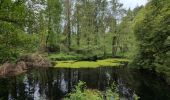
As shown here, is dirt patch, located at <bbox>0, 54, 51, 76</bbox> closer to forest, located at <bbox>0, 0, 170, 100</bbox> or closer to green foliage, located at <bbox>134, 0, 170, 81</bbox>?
forest, located at <bbox>0, 0, 170, 100</bbox>

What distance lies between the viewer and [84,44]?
70.6m

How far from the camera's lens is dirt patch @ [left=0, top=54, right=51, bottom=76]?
36.1m

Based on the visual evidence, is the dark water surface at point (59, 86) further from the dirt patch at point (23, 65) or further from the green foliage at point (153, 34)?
the green foliage at point (153, 34)

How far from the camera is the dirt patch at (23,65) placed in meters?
36.1

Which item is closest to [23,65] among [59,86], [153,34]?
[59,86]

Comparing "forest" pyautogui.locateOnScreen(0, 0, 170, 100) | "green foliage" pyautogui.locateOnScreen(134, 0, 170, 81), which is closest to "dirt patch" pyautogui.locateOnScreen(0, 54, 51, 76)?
"forest" pyautogui.locateOnScreen(0, 0, 170, 100)

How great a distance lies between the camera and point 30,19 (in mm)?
14547

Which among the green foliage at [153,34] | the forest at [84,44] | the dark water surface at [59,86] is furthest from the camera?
the green foliage at [153,34]

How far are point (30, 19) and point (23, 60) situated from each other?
98.6 ft

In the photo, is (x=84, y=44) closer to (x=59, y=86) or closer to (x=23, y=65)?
(x=23, y=65)

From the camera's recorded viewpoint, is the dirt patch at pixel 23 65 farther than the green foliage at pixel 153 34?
Yes

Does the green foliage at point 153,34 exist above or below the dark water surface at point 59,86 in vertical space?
above

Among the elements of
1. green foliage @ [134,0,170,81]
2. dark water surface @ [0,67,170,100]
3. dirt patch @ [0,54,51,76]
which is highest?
green foliage @ [134,0,170,81]

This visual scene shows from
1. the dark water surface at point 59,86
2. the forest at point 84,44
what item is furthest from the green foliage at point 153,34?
the dark water surface at point 59,86
